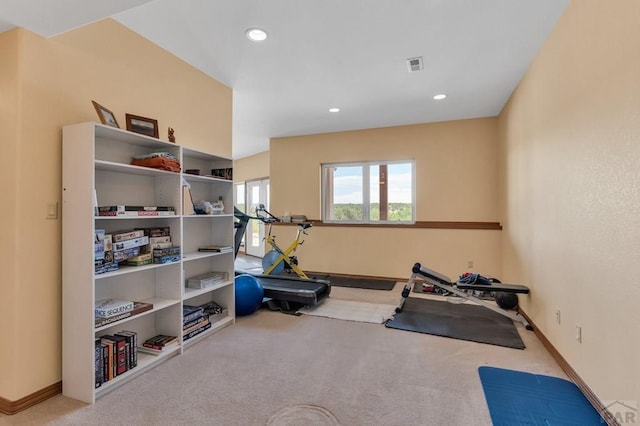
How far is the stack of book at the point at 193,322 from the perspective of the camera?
278 centimetres

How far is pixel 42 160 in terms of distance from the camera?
6.61 feet

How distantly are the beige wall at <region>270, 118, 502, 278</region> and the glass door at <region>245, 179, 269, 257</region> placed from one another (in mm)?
2066

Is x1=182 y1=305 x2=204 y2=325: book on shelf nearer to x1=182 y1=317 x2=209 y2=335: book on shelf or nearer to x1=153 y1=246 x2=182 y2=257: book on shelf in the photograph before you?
x1=182 y1=317 x2=209 y2=335: book on shelf

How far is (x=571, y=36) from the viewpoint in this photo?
2215 millimetres

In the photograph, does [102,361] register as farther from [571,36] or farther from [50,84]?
[571,36]

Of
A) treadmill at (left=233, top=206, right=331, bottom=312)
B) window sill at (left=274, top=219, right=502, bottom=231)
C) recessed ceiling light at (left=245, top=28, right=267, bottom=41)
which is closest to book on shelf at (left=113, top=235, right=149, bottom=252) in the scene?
treadmill at (left=233, top=206, right=331, bottom=312)

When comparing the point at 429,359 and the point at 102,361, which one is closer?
the point at 102,361

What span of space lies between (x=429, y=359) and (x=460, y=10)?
2755 mm

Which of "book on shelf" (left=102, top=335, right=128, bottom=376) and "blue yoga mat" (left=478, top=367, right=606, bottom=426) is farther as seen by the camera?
"book on shelf" (left=102, top=335, right=128, bottom=376)

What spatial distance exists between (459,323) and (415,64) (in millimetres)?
2805

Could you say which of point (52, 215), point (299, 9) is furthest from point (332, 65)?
point (52, 215)

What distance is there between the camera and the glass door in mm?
8234

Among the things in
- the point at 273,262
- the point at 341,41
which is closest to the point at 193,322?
the point at 273,262

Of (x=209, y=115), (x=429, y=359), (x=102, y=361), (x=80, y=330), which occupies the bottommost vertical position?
(x=429, y=359)
